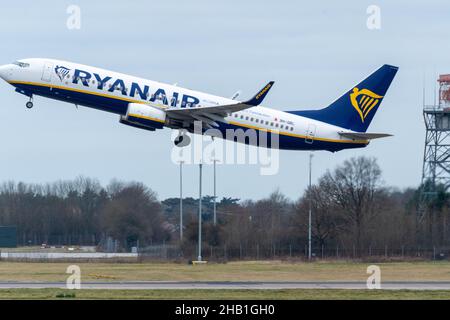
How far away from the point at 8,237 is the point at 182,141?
146ft

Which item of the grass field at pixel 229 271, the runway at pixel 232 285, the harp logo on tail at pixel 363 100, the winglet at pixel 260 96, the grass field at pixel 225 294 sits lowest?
the grass field at pixel 225 294

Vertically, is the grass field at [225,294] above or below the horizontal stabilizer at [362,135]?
below

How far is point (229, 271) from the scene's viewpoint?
247ft

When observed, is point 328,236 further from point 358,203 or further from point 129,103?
point 129,103

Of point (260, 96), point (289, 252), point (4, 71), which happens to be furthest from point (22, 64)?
point (289, 252)

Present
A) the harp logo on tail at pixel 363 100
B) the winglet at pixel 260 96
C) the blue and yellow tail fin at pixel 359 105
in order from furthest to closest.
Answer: the harp logo on tail at pixel 363 100
the blue and yellow tail fin at pixel 359 105
the winglet at pixel 260 96

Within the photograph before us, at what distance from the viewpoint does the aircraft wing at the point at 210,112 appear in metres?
70.4

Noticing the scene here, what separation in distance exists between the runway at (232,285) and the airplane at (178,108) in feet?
40.7

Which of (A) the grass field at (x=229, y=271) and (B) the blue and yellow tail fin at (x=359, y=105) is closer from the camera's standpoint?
(A) the grass field at (x=229, y=271)

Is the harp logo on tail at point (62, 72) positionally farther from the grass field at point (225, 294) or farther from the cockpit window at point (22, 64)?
the grass field at point (225, 294)

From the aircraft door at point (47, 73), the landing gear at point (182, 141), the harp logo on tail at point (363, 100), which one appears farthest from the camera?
the harp logo on tail at point (363, 100)

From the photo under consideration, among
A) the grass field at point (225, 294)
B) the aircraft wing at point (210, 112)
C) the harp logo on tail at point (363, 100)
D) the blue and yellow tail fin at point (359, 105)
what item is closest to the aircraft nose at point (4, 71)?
the aircraft wing at point (210, 112)

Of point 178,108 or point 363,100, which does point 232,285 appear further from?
point 363,100
